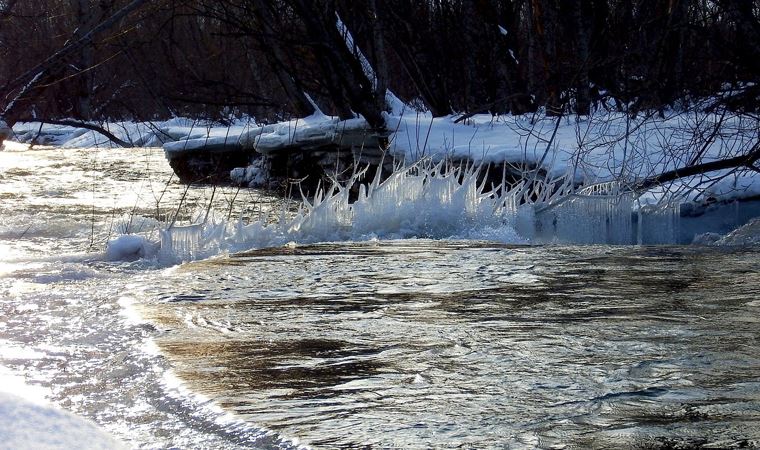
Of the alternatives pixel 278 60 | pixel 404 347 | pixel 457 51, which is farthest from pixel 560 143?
pixel 457 51

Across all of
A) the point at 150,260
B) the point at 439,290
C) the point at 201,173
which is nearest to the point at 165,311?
the point at 439,290

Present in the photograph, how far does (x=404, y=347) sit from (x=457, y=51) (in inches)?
648

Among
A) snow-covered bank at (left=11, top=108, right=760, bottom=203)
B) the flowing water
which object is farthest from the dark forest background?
the flowing water

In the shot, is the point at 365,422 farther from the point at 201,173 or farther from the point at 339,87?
the point at 201,173

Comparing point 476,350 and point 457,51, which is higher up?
point 457,51

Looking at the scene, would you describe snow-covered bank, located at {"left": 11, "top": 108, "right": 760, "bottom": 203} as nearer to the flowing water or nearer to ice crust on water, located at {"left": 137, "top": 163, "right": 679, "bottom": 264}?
ice crust on water, located at {"left": 137, "top": 163, "right": 679, "bottom": 264}

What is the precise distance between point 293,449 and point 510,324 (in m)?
1.84

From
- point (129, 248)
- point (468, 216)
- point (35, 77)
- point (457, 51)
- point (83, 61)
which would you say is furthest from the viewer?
point (457, 51)

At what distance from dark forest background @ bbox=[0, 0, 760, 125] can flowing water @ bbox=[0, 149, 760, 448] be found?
7.37ft

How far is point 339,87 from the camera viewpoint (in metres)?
14.4

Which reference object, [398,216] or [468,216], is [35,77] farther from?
[468,216]

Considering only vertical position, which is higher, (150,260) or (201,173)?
(201,173)

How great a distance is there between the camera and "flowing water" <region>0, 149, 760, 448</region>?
10.1ft

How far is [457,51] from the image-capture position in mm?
20031
